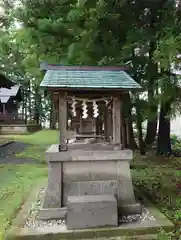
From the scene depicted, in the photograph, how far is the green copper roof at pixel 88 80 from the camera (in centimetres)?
526

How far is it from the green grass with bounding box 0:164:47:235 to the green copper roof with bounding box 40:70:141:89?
287 cm

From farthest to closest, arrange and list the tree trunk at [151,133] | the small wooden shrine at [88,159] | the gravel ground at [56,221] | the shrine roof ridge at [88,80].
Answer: the tree trunk at [151,133] → the small wooden shrine at [88,159] → the shrine roof ridge at [88,80] → the gravel ground at [56,221]

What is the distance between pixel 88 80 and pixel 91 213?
2.60 m

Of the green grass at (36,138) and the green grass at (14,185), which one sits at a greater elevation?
the green grass at (36,138)

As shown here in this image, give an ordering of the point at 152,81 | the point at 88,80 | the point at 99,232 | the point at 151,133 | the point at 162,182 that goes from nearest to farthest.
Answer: the point at 99,232 < the point at 88,80 < the point at 162,182 < the point at 152,81 < the point at 151,133

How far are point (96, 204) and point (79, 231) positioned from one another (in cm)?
55

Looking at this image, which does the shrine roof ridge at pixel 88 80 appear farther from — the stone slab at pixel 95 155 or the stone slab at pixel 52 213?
the stone slab at pixel 52 213

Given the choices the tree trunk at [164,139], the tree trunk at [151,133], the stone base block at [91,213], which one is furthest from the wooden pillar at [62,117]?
the tree trunk at [151,133]

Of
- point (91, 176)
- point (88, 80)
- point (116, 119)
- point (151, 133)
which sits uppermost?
point (88, 80)

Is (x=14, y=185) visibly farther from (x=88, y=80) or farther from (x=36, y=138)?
(x=36, y=138)

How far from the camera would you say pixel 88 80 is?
557cm

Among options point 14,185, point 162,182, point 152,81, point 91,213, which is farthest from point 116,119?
point 152,81

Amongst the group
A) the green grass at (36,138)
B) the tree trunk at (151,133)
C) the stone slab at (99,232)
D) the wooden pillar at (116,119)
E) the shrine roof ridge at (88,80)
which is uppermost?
the shrine roof ridge at (88,80)

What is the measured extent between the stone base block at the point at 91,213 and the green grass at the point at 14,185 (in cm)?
133
